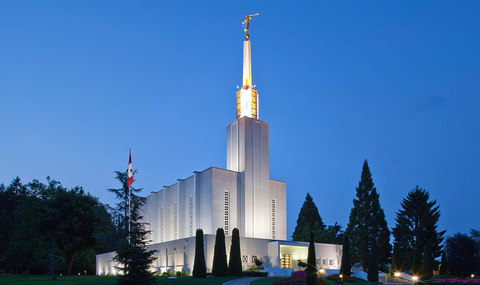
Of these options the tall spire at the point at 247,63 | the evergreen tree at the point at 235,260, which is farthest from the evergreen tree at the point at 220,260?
the tall spire at the point at 247,63

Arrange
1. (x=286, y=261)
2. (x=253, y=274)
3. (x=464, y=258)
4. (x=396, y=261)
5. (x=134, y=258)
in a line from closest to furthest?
1. (x=134, y=258)
2. (x=253, y=274)
3. (x=464, y=258)
4. (x=396, y=261)
5. (x=286, y=261)

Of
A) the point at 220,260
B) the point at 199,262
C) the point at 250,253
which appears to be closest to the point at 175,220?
the point at 250,253

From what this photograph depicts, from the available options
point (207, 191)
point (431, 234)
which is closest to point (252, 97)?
point (207, 191)

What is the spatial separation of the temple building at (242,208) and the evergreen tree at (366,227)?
2.16 metres

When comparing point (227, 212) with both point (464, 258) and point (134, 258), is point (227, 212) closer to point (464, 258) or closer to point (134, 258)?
point (134, 258)

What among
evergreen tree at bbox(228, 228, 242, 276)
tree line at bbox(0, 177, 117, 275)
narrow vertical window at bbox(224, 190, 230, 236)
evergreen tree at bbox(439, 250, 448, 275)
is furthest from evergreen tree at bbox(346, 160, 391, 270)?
tree line at bbox(0, 177, 117, 275)

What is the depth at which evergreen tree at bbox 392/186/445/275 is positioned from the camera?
148 feet

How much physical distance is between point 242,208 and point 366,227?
1389 centimetres

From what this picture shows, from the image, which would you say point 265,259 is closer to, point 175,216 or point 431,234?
point 175,216

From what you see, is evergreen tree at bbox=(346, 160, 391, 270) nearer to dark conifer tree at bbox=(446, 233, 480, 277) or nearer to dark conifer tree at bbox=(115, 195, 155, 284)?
dark conifer tree at bbox=(446, 233, 480, 277)

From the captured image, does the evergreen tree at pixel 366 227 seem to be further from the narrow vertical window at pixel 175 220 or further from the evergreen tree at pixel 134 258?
the evergreen tree at pixel 134 258

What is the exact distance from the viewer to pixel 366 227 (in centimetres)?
4709

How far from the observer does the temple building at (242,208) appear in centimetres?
4184

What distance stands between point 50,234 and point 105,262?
14.9 metres
